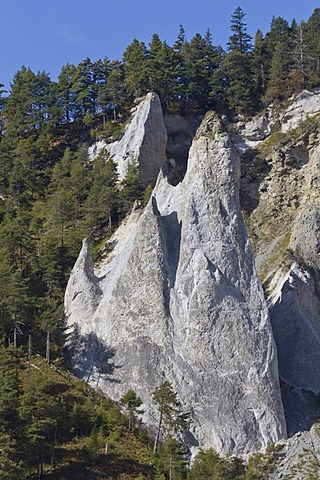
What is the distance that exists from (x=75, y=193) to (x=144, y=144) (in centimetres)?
881

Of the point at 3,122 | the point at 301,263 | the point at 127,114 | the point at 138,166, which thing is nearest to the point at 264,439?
the point at 301,263

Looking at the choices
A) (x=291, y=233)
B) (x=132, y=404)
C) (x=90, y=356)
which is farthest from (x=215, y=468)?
(x=291, y=233)

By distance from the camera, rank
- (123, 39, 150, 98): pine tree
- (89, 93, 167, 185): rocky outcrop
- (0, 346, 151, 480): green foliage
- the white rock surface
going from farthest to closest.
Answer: (123, 39, 150, 98): pine tree < the white rock surface < (89, 93, 167, 185): rocky outcrop < (0, 346, 151, 480): green foliage

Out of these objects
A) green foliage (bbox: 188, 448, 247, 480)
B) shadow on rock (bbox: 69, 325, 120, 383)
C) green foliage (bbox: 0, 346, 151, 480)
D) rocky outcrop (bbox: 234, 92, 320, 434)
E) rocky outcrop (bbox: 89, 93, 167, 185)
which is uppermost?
rocky outcrop (bbox: 89, 93, 167, 185)

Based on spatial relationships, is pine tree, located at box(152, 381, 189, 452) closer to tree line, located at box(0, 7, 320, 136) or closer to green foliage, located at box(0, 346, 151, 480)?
green foliage, located at box(0, 346, 151, 480)

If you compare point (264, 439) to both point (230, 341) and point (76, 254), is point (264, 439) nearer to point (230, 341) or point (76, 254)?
point (230, 341)

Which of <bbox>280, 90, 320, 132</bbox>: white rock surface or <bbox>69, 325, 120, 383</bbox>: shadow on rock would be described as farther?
<bbox>280, 90, 320, 132</bbox>: white rock surface

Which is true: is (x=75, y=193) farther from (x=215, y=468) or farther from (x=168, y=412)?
(x=215, y=468)

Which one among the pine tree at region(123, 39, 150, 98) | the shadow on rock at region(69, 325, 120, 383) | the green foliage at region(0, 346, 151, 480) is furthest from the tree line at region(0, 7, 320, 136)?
the green foliage at region(0, 346, 151, 480)

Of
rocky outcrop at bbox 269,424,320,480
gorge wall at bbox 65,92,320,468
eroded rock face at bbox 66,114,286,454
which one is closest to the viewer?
rocky outcrop at bbox 269,424,320,480

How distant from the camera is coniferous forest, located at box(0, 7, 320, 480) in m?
33.4

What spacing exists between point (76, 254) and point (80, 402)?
16718mm

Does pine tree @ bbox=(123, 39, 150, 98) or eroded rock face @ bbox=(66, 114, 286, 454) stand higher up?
pine tree @ bbox=(123, 39, 150, 98)

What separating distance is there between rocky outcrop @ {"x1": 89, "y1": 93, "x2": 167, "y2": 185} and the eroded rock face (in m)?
19.9
